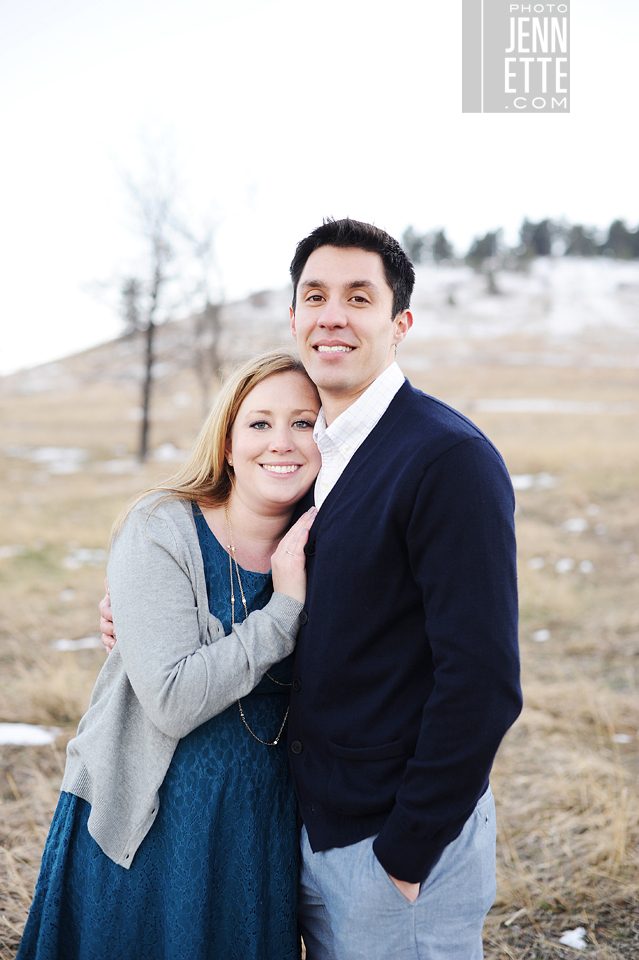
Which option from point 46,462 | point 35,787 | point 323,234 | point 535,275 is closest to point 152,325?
point 46,462

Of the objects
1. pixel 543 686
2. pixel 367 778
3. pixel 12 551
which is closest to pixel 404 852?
pixel 367 778

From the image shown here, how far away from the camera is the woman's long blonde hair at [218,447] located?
2.21 m

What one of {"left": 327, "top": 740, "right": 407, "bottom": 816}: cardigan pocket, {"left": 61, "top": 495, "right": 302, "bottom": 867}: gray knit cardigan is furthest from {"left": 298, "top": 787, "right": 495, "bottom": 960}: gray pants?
{"left": 61, "top": 495, "right": 302, "bottom": 867}: gray knit cardigan

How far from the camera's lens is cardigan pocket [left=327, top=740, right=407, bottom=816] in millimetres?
1745

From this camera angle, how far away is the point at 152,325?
2042 centimetres

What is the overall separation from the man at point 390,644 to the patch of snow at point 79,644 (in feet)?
15.0

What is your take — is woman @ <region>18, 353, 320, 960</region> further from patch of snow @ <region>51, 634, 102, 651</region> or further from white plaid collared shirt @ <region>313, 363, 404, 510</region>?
patch of snow @ <region>51, 634, 102, 651</region>

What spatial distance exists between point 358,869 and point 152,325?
2002 centimetres

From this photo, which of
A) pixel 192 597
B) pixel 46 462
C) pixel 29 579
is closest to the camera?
pixel 192 597

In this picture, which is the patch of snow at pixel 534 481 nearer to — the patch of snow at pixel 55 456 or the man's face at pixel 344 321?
the man's face at pixel 344 321

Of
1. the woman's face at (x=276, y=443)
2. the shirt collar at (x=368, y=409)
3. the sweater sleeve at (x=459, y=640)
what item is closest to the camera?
the sweater sleeve at (x=459, y=640)

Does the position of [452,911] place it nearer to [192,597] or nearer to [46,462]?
[192,597]

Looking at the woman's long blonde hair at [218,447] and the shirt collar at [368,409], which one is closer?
the shirt collar at [368,409]

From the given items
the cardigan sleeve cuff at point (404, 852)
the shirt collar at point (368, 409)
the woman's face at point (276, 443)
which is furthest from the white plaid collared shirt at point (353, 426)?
the cardigan sleeve cuff at point (404, 852)
